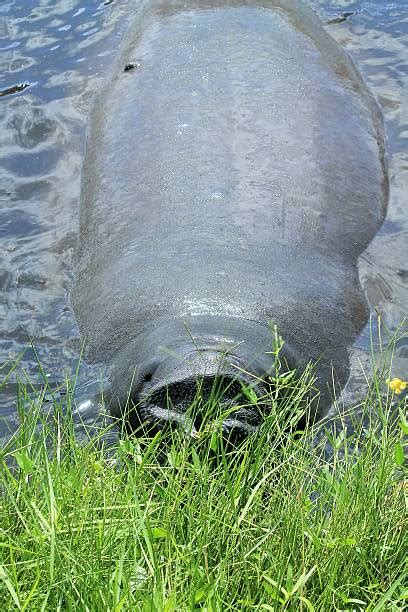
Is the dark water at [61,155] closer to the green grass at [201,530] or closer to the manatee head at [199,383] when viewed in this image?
the manatee head at [199,383]

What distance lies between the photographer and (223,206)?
17.1ft

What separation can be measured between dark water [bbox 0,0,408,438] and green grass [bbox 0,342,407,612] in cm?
143

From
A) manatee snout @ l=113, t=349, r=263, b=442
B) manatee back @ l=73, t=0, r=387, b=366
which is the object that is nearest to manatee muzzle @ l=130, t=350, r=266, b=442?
manatee snout @ l=113, t=349, r=263, b=442

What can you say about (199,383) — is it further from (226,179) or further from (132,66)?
(132,66)

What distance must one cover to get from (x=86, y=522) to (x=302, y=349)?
180 centimetres

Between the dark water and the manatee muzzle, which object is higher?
the manatee muzzle

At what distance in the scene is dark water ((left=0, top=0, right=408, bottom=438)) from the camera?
17.9 ft

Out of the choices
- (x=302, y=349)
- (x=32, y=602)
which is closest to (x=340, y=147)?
(x=302, y=349)

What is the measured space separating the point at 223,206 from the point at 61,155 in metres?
2.15

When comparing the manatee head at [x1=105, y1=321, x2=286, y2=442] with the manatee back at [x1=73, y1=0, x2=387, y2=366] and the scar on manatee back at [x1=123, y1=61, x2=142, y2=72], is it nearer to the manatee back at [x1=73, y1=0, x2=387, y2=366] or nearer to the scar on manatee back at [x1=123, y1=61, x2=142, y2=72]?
the manatee back at [x1=73, y1=0, x2=387, y2=366]

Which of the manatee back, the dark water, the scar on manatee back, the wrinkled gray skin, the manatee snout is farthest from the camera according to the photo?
the scar on manatee back

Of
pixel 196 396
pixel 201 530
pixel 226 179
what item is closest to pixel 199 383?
pixel 196 396

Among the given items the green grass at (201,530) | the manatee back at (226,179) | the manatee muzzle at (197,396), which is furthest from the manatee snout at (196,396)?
the manatee back at (226,179)

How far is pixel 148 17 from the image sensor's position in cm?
741
